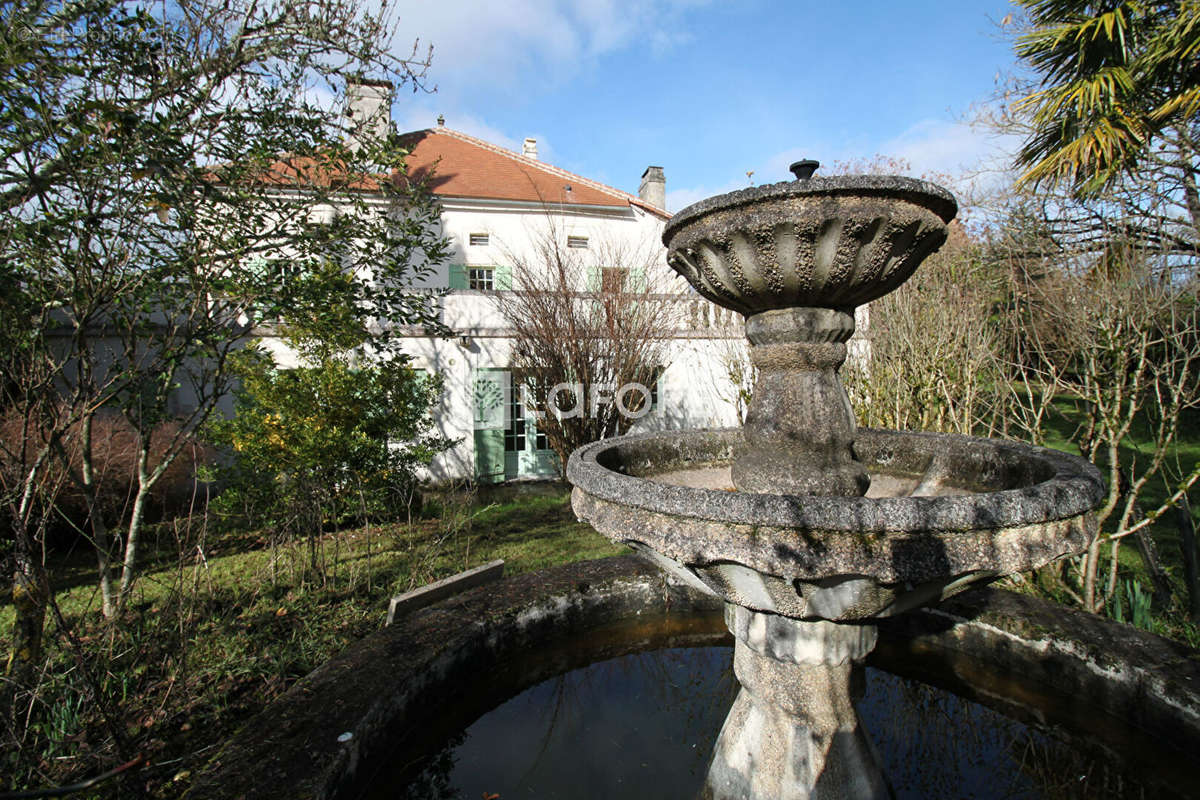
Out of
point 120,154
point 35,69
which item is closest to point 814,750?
point 120,154

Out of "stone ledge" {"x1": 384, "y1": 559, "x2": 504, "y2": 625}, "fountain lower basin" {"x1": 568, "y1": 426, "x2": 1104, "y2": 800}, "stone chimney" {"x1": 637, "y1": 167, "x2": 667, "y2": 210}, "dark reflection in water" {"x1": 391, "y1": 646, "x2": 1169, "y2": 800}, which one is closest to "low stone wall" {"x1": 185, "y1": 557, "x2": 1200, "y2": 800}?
"dark reflection in water" {"x1": 391, "y1": 646, "x2": 1169, "y2": 800}

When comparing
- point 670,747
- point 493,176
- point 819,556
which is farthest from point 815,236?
point 493,176

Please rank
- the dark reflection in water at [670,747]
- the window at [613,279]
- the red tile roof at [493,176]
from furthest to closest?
1. the red tile roof at [493,176]
2. the window at [613,279]
3. the dark reflection in water at [670,747]

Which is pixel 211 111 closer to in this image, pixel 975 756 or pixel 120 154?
pixel 120 154

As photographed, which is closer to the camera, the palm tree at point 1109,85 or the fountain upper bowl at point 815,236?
the fountain upper bowl at point 815,236

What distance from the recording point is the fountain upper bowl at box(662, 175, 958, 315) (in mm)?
1949

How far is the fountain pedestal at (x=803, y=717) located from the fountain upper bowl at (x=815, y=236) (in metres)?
1.28

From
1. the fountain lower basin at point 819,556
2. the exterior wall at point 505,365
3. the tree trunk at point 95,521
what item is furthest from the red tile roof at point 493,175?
the fountain lower basin at point 819,556

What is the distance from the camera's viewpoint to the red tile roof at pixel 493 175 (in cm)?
1302

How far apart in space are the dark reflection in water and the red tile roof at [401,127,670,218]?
11.1 meters

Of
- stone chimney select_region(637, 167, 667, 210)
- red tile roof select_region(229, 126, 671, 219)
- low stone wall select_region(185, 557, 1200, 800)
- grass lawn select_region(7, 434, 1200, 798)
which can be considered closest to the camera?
low stone wall select_region(185, 557, 1200, 800)

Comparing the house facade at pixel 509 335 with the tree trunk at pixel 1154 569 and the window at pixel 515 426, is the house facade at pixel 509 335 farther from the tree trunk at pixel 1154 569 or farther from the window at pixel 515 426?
the tree trunk at pixel 1154 569

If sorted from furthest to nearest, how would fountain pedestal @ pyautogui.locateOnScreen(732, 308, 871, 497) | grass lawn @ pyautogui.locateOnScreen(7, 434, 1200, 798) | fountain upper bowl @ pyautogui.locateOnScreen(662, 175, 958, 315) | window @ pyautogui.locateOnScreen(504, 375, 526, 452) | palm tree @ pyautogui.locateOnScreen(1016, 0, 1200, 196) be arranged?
1. window @ pyautogui.locateOnScreen(504, 375, 526, 452)
2. palm tree @ pyautogui.locateOnScreen(1016, 0, 1200, 196)
3. grass lawn @ pyautogui.locateOnScreen(7, 434, 1200, 798)
4. fountain pedestal @ pyautogui.locateOnScreen(732, 308, 871, 497)
5. fountain upper bowl @ pyautogui.locateOnScreen(662, 175, 958, 315)

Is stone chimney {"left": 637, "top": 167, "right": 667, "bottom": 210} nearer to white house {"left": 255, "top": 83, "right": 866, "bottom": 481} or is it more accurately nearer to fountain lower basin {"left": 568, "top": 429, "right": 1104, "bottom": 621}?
white house {"left": 255, "top": 83, "right": 866, "bottom": 481}
